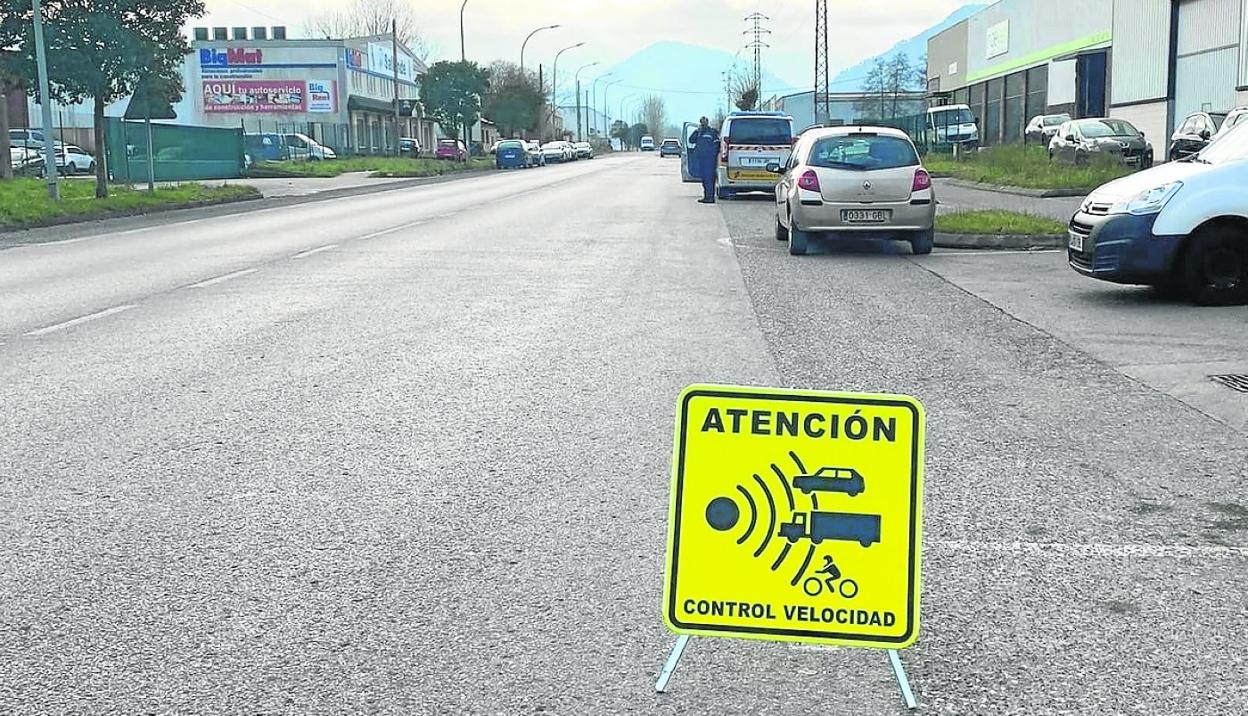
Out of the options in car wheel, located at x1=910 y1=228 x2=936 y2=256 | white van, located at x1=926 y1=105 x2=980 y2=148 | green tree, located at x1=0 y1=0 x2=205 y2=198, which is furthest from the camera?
white van, located at x1=926 y1=105 x2=980 y2=148

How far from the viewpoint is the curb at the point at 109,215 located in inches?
961

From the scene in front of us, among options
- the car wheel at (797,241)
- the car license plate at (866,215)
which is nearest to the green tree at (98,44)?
the car wheel at (797,241)

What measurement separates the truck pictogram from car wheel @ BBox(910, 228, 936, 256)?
43.3 ft

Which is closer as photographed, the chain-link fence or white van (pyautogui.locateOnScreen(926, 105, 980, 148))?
the chain-link fence

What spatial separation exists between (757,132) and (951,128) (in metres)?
28.6

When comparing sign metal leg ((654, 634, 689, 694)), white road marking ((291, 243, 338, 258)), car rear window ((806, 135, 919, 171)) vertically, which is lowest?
sign metal leg ((654, 634, 689, 694))

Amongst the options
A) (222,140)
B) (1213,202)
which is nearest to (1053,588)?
(1213,202)

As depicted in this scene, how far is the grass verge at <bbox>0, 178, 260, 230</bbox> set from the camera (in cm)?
2539

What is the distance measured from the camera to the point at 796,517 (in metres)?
3.39

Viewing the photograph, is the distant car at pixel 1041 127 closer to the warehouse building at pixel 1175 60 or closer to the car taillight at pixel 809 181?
the warehouse building at pixel 1175 60

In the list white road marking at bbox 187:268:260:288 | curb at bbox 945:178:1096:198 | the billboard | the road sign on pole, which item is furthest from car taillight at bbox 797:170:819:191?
the billboard

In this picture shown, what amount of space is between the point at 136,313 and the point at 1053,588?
28.6 feet

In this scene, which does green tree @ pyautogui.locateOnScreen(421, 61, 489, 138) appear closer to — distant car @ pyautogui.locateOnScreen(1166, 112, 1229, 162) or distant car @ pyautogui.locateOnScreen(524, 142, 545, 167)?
distant car @ pyautogui.locateOnScreen(524, 142, 545, 167)

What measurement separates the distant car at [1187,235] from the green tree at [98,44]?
2423cm
